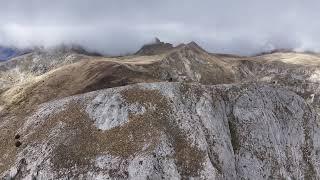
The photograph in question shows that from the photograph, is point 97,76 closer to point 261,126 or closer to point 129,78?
point 129,78

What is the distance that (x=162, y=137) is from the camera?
85750 mm

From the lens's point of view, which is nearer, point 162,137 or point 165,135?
point 162,137

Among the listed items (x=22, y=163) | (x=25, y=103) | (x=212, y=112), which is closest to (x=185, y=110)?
(x=212, y=112)

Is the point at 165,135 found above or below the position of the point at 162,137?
above

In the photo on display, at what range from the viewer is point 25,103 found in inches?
4877

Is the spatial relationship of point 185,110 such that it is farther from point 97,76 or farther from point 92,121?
point 97,76

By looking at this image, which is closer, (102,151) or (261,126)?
(102,151)

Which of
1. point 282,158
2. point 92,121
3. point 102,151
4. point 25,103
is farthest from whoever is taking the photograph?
point 25,103

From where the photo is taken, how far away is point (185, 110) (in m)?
91.8

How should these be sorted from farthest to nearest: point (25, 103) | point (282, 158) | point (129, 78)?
1. point (129, 78)
2. point (25, 103)
3. point (282, 158)

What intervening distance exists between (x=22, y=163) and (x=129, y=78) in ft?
197

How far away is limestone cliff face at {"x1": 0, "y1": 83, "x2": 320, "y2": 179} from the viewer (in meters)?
82.3

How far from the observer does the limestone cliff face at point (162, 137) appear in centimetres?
8231

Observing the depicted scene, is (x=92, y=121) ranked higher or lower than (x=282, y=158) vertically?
higher
